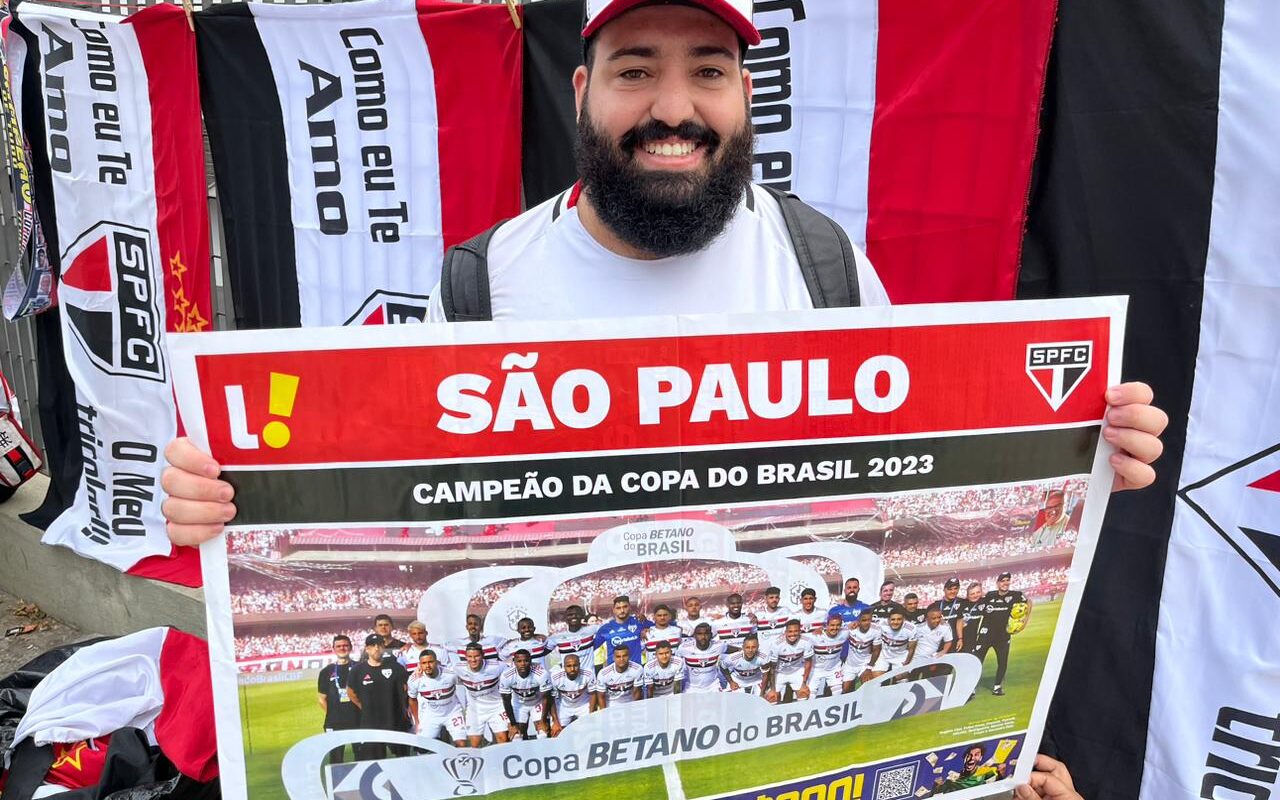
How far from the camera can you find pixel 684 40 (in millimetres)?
1320

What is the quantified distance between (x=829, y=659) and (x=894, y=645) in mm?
104

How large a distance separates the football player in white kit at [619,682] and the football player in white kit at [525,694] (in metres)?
0.07

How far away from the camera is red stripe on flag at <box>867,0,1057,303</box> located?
1.89 meters

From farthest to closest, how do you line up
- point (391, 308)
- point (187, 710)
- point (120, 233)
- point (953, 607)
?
point (120, 233) < point (391, 308) < point (187, 710) < point (953, 607)

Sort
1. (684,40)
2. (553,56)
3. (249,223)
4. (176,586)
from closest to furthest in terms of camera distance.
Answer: (684,40) < (553,56) < (249,223) < (176,586)

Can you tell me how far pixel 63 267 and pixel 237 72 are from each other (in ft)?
4.40

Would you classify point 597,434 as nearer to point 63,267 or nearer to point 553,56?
point 553,56

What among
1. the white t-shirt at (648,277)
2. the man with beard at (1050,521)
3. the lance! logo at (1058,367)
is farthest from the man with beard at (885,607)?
the white t-shirt at (648,277)

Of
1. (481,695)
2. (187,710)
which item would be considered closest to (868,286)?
(481,695)

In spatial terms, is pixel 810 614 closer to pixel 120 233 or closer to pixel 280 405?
pixel 280 405

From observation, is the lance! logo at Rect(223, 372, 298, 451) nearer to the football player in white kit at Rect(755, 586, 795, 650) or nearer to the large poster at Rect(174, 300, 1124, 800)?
the large poster at Rect(174, 300, 1124, 800)

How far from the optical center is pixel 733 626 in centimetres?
116

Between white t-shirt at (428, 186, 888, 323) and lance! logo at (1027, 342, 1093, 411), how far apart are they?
1.26ft

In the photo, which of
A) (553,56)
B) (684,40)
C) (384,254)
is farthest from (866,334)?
(384,254)
